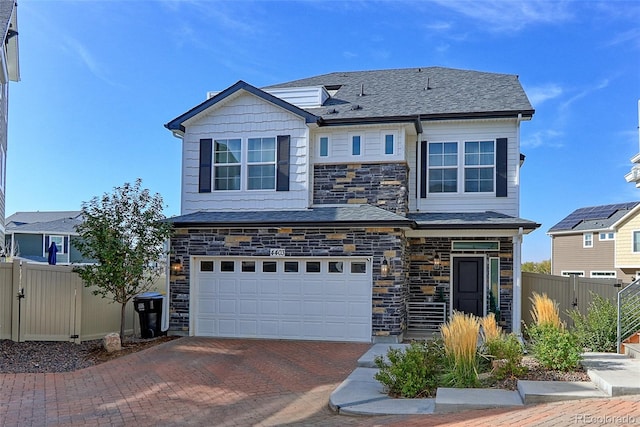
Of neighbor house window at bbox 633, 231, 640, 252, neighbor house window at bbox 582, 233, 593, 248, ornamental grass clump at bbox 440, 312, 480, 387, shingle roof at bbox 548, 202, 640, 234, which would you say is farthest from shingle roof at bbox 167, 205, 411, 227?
neighbor house window at bbox 582, 233, 593, 248

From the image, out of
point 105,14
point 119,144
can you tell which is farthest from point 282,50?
point 119,144

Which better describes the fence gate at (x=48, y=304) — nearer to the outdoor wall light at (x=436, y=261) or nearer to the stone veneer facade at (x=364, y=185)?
the stone veneer facade at (x=364, y=185)

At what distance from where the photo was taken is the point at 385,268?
1276 centimetres

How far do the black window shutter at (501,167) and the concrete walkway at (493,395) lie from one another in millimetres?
6620

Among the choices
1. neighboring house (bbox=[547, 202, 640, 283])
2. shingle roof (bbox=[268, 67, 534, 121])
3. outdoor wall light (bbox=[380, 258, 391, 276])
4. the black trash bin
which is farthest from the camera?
neighboring house (bbox=[547, 202, 640, 283])

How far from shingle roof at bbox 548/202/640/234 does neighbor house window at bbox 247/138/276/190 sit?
24055mm

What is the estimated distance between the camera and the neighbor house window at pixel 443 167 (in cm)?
1476

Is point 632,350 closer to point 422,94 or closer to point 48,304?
point 422,94

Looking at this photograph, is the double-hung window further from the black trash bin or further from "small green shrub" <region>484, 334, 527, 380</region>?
"small green shrub" <region>484, 334, 527, 380</region>

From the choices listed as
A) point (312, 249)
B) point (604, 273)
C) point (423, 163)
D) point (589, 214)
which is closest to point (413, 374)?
point (312, 249)

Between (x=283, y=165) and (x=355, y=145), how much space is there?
1994 mm

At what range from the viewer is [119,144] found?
56.6 feet

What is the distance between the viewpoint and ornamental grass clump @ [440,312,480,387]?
25.6 feet

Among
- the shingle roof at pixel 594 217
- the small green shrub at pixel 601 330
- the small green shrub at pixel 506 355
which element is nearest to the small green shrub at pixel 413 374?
the small green shrub at pixel 506 355
